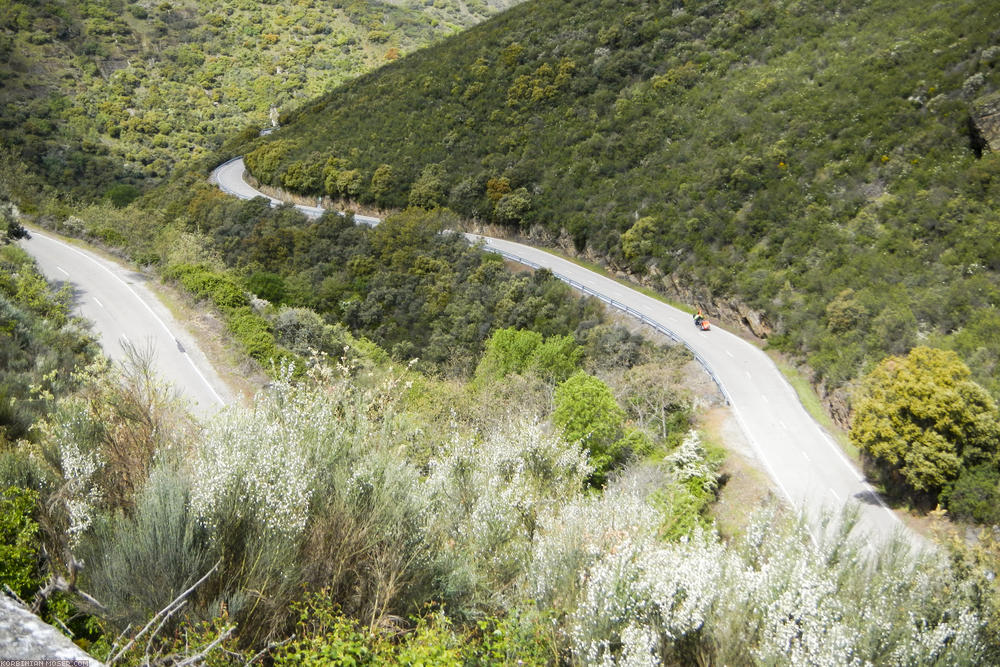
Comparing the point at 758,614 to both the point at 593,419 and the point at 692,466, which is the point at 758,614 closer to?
the point at 692,466

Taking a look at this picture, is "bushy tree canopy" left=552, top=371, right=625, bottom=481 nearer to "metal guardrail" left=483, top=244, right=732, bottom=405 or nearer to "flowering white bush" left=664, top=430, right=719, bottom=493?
"flowering white bush" left=664, top=430, right=719, bottom=493

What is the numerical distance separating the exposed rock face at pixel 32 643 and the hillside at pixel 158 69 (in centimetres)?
6829

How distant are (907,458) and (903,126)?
22.2 m

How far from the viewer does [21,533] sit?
6500mm

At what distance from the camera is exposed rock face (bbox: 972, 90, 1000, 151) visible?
86.9ft

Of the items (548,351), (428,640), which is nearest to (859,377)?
(548,351)

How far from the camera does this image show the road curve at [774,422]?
1722cm

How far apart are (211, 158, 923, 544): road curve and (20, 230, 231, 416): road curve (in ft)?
55.6

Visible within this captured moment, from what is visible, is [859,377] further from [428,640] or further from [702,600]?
[428,640]

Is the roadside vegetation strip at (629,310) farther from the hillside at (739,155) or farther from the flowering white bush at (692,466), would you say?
the flowering white bush at (692,466)

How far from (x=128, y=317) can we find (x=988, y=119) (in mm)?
38853

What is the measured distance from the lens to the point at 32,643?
4.11 m

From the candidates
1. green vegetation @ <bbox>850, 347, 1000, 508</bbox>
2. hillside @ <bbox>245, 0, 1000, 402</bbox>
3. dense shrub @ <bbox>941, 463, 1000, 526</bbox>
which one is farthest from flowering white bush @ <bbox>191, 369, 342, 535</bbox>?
hillside @ <bbox>245, 0, 1000, 402</bbox>

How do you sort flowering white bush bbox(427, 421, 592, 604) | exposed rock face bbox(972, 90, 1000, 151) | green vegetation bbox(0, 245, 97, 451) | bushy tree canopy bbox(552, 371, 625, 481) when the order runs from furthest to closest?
exposed rock face bbox(972, 90, 1000, 151) → bushy tree canopy bbox(552, 371, 625, 481) → green vegetation bbox(0, 245, 97, 451) → flowering white bush bbox(427, 421, 592, 604)
